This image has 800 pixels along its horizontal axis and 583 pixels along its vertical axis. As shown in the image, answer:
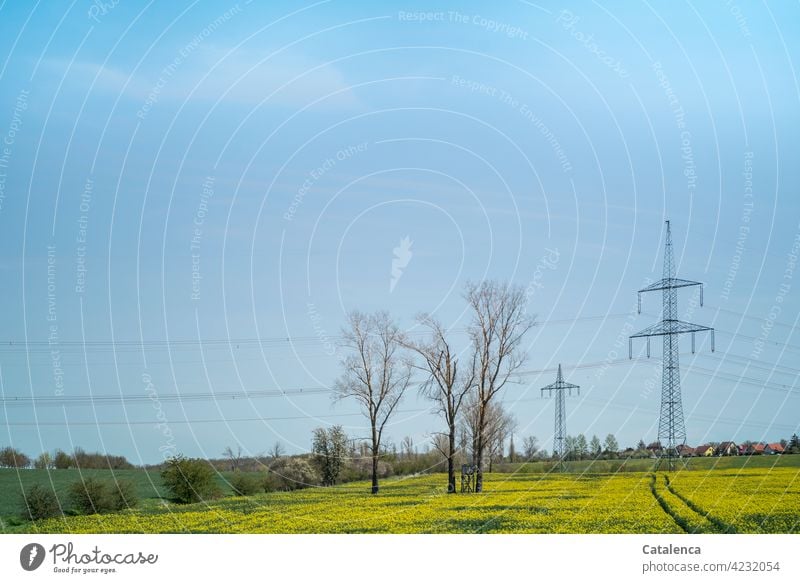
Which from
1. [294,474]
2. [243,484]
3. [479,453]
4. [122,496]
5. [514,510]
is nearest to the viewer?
[514,510]

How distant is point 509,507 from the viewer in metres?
18.1

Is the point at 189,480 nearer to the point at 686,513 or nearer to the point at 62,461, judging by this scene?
the point at 62,461

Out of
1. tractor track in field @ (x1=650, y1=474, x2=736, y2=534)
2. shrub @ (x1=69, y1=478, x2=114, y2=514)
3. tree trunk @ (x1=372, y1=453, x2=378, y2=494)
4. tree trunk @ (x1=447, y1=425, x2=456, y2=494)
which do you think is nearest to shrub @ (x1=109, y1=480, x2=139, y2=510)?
shrub @ (x1=69, y1=478, x2=114, y2=514)

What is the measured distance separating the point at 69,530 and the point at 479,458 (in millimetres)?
9305

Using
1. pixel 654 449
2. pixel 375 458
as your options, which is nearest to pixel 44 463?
pixel 375 458

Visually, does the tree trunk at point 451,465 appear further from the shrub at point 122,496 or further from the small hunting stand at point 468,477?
the shrub at point 122,496

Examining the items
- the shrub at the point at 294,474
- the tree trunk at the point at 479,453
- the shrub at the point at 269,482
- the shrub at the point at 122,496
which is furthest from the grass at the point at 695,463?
the shrub at the point at 122,496

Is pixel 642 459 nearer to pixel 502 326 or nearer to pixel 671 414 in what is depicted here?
pixel 671 414

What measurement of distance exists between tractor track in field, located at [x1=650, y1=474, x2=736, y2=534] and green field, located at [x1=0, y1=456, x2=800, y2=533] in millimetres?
19

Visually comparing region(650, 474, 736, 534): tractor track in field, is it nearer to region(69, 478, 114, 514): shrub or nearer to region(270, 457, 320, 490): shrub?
region(270, 457, 320, 490): shrub

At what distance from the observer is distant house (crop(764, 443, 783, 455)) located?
2012 cm

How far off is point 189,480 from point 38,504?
2912 millimetres
